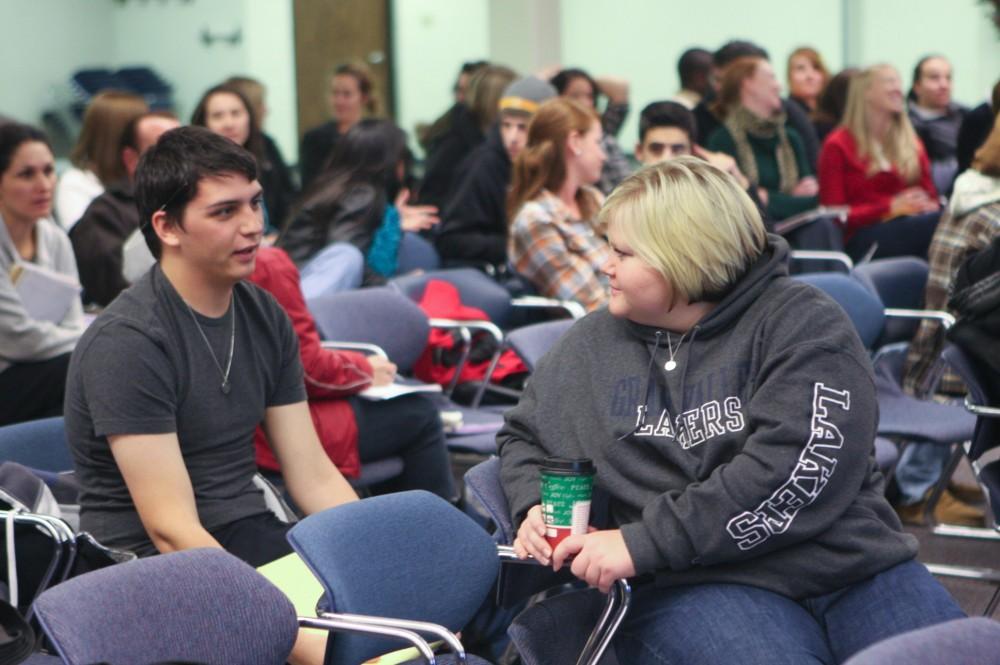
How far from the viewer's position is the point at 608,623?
213 centimetres

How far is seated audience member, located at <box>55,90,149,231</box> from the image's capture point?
5059mm

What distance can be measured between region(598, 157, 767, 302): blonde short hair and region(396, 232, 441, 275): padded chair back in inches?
127

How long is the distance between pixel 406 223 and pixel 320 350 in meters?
2.39

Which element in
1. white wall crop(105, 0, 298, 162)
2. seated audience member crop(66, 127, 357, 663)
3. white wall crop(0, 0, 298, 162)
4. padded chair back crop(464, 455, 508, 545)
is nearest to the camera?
padded chair back crop(464, 455, 508, 545)

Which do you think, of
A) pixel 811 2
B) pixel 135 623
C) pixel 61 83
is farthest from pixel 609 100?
pixel 135 623

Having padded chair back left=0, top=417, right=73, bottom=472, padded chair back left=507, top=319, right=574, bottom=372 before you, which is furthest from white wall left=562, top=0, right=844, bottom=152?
padded chair back left=0, top=417, right=73, bottom=472

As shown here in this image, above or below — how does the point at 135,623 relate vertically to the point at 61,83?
below

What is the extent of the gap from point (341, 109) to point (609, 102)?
1.48 m

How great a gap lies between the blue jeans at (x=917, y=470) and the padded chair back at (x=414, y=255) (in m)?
2.07

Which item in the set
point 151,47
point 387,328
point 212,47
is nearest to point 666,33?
point 212,47

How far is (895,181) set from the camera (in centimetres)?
602

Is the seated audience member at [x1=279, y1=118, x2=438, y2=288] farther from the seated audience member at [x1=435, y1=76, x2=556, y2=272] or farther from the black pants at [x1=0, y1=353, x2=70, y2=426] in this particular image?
the black pants at [x1=0, y1=353, x2=70, y2=426]

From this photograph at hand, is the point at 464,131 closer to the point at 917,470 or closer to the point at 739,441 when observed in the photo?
the point at 917,470

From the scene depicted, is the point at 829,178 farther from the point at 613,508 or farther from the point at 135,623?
the point at 135,623
